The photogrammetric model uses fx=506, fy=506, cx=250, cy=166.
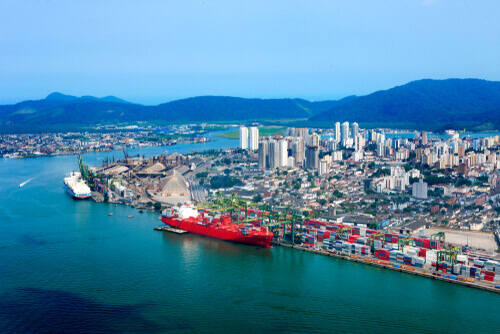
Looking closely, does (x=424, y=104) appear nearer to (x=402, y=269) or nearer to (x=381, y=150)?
(x=381, y=150)

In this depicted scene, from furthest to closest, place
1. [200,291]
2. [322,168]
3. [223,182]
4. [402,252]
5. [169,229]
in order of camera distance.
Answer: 1. [322,168]
2. [223,182]
3. [169,229]
4. [402,252]
5. [200,291]

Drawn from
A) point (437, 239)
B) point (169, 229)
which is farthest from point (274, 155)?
point (437, 239)

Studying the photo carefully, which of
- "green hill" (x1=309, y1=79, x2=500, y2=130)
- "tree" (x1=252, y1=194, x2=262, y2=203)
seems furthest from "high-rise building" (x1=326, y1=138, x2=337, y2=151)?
"green hill" (x1=309, y1=79, x2=500, y2=130)

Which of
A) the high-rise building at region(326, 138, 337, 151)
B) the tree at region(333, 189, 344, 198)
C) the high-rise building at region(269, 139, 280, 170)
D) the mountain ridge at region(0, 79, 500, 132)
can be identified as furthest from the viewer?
the mountain ridge at region(0, 79, 500, 132)

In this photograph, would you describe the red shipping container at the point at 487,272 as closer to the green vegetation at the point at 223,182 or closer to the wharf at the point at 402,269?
the wharf at the point at 402,269

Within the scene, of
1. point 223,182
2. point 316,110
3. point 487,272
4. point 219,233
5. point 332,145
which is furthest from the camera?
point 316,110

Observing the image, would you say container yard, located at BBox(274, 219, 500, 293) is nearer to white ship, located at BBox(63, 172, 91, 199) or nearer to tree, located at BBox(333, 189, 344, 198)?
tree, located at BBox(333, 189, 344, 198)

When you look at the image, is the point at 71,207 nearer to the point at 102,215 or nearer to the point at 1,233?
the point at 102,215
